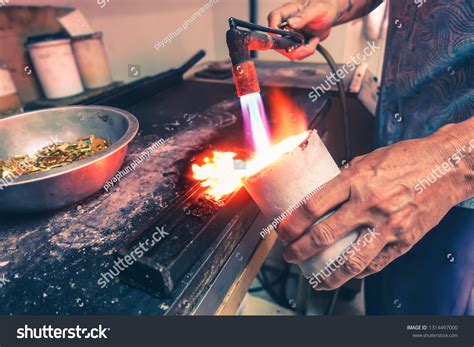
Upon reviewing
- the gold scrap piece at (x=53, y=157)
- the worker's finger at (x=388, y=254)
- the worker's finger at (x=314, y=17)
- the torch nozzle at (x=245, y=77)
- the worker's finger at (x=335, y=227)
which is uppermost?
the worker's finger at (x=314, y=17)

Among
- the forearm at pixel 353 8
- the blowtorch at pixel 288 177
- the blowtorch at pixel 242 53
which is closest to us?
the blowtorch at pixel 288 177

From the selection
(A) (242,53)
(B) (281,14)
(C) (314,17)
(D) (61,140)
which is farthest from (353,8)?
(D) (61,140)

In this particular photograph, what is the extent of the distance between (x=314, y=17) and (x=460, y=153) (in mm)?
874

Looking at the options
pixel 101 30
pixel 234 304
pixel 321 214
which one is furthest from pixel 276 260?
pixel 101 30

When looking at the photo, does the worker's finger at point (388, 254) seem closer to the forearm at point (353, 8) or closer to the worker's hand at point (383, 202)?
the worker's hand at point (383, 202)

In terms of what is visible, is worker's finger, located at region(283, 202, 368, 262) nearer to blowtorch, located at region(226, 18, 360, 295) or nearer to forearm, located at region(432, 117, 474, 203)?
blowtorch, located at region(226, 18, 360, 295)

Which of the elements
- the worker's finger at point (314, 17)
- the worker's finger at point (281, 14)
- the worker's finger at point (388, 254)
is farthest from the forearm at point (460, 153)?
the worker's finger at point (281, 14)

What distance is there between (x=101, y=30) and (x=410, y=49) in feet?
5.12

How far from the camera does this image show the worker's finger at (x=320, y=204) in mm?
615

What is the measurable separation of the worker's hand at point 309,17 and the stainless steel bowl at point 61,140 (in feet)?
2.52

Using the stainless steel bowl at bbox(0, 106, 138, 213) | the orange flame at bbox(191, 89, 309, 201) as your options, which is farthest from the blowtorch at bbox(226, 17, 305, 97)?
the stainless steel bowl at bbox(0, 106, 138, 213)

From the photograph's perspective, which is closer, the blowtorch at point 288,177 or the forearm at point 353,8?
the blowtorch at point 288,177

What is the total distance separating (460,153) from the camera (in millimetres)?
674

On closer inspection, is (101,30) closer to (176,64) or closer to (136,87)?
(136,87)
